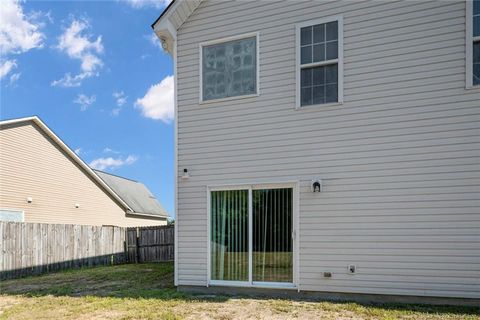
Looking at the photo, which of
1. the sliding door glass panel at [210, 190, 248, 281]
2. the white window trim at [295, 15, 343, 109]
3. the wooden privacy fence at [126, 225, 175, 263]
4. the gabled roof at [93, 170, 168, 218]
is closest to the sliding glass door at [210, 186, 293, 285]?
the sliding door glass panel at [210, 190, 248, 281]

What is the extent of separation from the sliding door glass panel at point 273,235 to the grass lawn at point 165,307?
21.6 inches

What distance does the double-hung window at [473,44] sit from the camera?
533 centimetres

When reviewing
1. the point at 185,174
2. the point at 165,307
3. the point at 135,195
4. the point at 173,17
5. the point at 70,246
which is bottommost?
the point at 70,246

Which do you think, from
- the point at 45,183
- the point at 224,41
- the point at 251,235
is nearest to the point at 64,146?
the point at 45,183

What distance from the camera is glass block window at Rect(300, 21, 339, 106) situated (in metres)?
6.11

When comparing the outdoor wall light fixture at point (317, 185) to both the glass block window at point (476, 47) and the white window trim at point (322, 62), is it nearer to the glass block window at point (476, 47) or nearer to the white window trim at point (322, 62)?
the white window trim at point (322, 62)

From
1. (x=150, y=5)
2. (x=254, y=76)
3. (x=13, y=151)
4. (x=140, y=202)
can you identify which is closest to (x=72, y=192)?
(x=13, y=151)

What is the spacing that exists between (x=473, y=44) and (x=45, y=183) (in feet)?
48.7

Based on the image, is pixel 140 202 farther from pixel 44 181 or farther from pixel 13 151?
pixel 13 151

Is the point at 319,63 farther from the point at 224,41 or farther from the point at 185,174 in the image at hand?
the point at 185,174

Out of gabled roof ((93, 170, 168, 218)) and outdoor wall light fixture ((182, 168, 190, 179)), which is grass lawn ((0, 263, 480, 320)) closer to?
outdoor wall light fixture ((182, 168, 190, 179))

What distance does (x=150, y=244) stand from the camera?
13805 millimetres

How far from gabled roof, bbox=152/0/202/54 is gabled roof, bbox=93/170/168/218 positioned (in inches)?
583

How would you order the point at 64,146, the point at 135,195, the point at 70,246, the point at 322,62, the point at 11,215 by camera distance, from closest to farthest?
the point at 322,62 < the point at 70,246 < the point at 11,215 < the point at 64,146 < the point at 135,195
